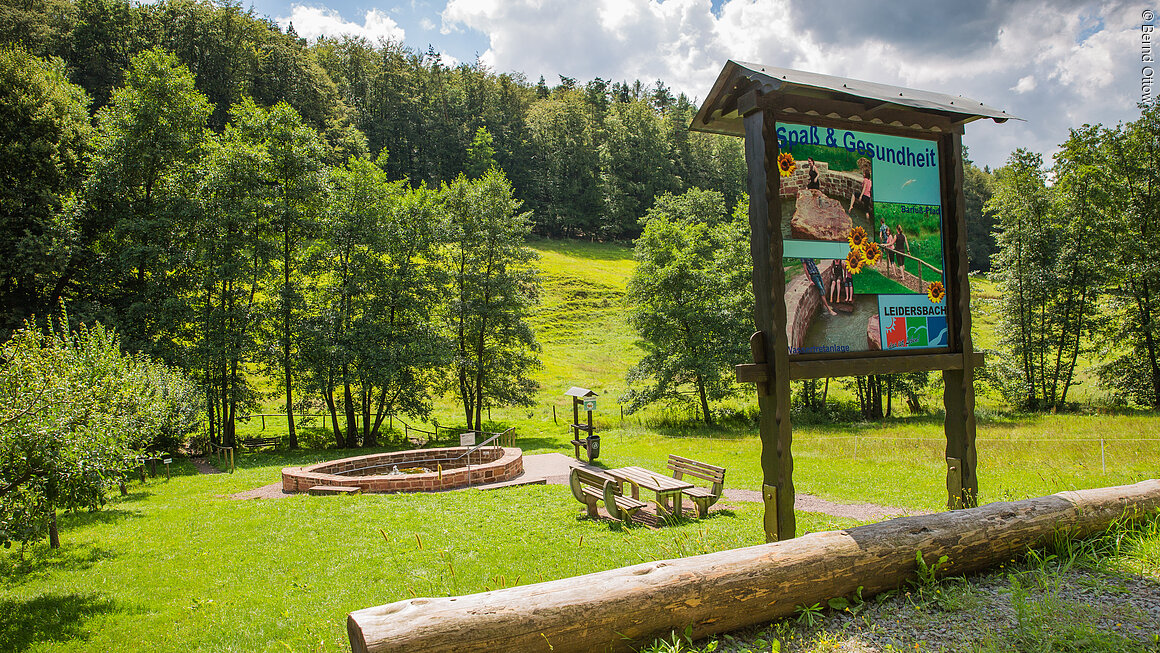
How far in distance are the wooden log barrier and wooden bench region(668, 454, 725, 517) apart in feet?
15.7

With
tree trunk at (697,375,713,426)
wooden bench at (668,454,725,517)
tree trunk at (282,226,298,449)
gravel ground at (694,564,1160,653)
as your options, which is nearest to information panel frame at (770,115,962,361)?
gravel ground at (694,564,1160,653)

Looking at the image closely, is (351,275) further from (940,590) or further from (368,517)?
(940,590)

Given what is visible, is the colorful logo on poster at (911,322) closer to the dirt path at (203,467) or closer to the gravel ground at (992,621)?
the gravel ground at (992,621)

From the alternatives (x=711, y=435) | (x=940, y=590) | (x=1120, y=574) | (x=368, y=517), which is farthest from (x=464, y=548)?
(x=711, y=435)

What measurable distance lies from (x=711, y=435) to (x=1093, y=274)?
18.8 m

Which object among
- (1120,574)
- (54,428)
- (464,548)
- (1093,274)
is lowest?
(464,548)

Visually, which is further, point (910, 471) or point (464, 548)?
point (910, 471)

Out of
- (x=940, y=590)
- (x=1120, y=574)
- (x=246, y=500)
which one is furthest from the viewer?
(x=246, y=500)

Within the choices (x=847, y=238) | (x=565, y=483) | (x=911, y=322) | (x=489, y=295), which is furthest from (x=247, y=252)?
(x=911, y=322)

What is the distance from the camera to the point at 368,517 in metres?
10.5

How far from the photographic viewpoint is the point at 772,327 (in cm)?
612

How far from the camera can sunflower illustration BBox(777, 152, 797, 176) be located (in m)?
6.36

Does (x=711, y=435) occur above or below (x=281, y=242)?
below

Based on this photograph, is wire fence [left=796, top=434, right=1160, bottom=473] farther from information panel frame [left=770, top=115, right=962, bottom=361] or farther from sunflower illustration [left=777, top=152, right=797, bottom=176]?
sunflower illustration [left=777, top=152, right=797, bottom=176]
